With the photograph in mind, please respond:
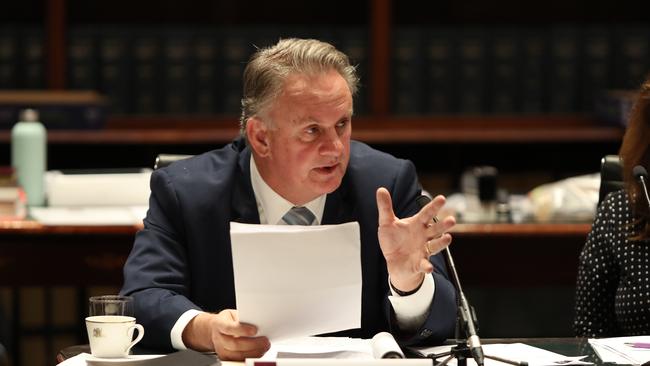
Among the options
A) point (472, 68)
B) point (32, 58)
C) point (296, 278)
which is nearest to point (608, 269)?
point (296, 278)

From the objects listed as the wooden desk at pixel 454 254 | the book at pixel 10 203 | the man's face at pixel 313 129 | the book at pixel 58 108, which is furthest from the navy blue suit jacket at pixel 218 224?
the book at pixel 58 108

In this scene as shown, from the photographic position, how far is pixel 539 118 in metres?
5.49

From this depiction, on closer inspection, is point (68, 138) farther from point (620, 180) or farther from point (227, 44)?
point (620, 180)

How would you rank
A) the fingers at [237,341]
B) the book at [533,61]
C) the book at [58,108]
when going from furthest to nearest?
the book at [533,61], the book at [58,108], the fingers at [237,341]

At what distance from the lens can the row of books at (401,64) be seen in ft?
17.6

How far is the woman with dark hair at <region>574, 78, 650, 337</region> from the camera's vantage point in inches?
113

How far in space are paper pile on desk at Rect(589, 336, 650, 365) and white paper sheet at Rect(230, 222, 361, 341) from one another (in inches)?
20.0

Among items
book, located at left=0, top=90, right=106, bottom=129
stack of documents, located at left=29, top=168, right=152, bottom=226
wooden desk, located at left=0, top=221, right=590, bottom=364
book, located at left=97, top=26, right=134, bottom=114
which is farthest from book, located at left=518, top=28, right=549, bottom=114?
stack of documents, located at left=29, top=168, right=152, bottom=226

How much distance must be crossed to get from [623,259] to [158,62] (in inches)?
114

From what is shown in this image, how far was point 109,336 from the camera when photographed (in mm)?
2285

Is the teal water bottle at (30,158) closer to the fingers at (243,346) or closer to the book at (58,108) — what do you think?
the book at (58,108)

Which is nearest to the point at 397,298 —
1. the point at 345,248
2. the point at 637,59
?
the point at 345,248

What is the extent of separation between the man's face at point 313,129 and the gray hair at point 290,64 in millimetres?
18

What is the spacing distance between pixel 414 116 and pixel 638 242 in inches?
103
